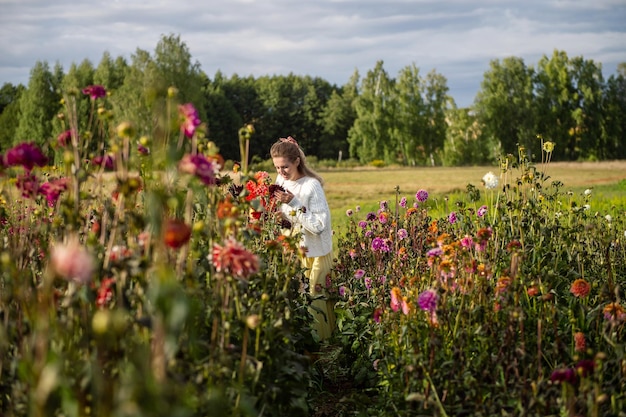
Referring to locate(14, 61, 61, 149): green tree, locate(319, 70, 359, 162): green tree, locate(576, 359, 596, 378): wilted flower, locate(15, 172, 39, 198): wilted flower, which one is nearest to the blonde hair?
locate(15, 172, 39, 198): wilted flower

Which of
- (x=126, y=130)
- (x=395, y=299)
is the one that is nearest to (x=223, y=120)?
(x=395, y=299)

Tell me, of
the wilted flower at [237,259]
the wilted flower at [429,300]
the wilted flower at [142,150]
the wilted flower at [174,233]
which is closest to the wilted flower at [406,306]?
the wilted flower at [429,300]

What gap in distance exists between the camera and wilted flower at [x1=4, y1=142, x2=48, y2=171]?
239 centimetres

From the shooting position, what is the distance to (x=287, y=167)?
539 cm

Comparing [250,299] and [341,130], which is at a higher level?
[341,130]

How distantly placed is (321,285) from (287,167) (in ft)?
3.24

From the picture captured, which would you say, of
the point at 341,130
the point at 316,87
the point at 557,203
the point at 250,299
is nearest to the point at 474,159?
the point at 341,130

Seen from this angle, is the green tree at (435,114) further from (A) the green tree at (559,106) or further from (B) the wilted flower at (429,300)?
(B) the wilted flower at (429,300)

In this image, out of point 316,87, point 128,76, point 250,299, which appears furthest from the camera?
point 316,87

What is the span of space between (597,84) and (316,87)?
27.0 metres

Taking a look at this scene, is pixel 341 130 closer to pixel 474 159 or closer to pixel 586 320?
pixel 474 159

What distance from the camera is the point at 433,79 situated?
163 feet

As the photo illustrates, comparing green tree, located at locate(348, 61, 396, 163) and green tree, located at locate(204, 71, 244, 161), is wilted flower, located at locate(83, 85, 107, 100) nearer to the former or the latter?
green tree, located at locate(348, 61, 396, 163)

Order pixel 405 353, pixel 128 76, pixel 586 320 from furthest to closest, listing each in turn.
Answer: pixel 128 76 < pixel 586 320 < pixel 405 353
